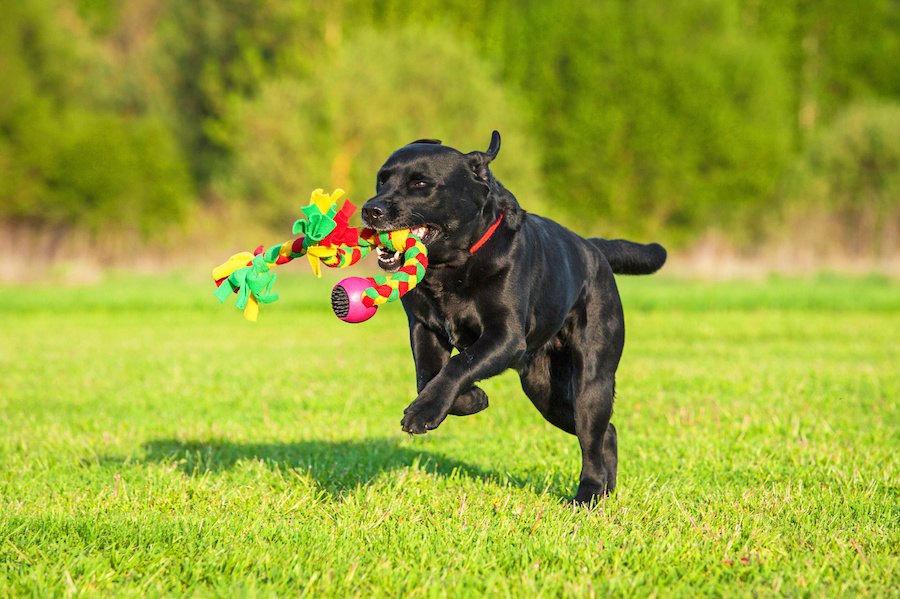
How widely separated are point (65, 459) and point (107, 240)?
31.9 meters

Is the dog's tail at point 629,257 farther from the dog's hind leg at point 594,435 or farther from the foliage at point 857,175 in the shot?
the foliage at point 857,175

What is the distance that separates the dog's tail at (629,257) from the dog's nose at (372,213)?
164 centimetres

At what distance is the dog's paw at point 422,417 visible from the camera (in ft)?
13.2

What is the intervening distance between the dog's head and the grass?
1.17m

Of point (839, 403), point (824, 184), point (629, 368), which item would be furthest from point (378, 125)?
point (839, 403)

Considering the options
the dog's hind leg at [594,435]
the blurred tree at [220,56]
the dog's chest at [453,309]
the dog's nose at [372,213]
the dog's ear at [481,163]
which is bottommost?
the dog's hind leg at [594,435]

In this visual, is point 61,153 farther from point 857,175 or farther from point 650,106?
point 857,175

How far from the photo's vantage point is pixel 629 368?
1031 centimetres

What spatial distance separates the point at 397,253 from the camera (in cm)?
443

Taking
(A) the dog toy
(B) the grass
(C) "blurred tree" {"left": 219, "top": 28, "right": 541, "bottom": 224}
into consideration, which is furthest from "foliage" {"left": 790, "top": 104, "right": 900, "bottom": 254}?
(A) the dog toy

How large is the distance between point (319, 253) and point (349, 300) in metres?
0.47

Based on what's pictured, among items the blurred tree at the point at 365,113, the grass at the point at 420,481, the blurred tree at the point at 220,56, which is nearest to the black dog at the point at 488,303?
the grass at the point at 420,481

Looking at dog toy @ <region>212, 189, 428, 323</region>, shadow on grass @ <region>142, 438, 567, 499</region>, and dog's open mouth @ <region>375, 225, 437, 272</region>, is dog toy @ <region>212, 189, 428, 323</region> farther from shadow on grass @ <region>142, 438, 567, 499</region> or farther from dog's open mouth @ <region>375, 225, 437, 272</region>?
shadow on grass @ <region>142, 438, 567, 499</region>

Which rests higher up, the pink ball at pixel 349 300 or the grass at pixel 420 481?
the pink ball at pixel 349 300
